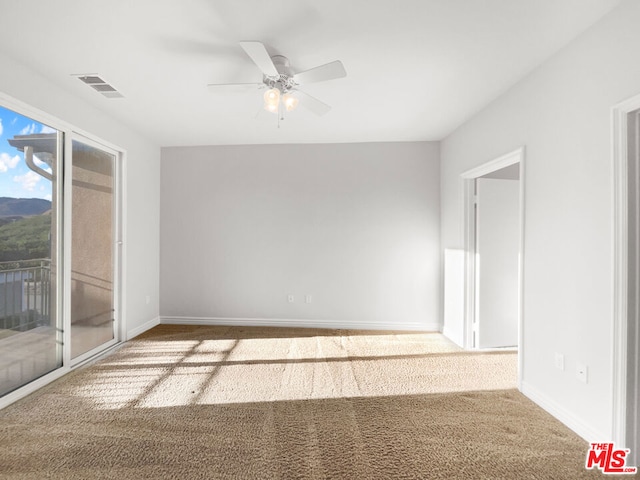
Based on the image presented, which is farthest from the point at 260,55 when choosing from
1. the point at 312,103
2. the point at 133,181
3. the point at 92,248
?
the point at 133,181

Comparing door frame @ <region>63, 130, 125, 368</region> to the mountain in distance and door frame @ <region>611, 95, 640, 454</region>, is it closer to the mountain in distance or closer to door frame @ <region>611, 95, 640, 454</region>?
the mountain in distance

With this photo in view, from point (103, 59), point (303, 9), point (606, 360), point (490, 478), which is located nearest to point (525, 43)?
point (303, 9)

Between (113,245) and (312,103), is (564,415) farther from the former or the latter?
(113,245)

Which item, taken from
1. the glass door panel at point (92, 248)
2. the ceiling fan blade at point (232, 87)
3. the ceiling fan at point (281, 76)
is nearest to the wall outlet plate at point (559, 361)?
the ceiling fan at point (281, 76)

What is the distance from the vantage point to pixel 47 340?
2.93 meters

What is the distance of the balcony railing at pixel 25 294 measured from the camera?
8.30 ft

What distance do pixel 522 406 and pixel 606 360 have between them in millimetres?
834

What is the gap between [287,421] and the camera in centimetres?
234

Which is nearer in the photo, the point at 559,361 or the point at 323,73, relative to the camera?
the point at 323,73

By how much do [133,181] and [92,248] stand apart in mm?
1043

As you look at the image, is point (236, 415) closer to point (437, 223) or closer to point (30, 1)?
point (30, 1)

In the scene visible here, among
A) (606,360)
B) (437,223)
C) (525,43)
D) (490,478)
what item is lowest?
(490,478)

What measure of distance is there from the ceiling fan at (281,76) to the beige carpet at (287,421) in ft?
7.58

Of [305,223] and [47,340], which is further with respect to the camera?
[305,223]
